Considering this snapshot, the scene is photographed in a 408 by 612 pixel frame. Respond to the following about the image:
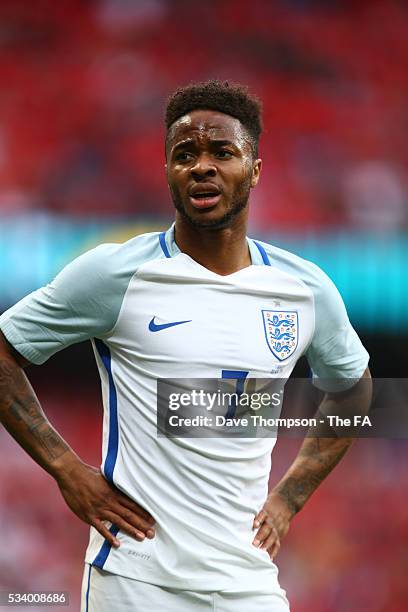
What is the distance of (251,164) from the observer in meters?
2.53

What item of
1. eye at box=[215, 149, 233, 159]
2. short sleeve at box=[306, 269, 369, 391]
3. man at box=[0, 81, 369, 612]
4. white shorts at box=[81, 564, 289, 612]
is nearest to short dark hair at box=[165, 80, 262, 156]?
man at box=[0, 81, 369, 612]

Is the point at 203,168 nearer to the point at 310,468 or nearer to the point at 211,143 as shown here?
the point at 211,143

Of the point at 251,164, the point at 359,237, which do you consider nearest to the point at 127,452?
the point at 251,164

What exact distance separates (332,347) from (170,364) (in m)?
0.56

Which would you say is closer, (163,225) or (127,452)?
(127,452)

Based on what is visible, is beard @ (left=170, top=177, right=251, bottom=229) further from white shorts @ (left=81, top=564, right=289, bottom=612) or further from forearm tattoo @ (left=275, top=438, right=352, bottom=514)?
white shorts @ (left=81, top=564, right=289, bottom=612)

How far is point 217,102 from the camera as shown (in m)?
2.49

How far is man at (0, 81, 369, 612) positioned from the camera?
2.23m

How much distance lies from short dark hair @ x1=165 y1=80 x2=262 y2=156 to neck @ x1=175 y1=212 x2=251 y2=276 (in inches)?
10.1

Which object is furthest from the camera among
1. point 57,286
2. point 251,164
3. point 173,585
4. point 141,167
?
point 141,167

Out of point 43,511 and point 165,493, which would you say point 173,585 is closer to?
point 165,493

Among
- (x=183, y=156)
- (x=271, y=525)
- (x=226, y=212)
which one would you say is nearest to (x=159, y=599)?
(x=271, y=525)

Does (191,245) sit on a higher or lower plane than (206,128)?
lower

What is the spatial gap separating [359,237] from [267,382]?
93.2 inches
